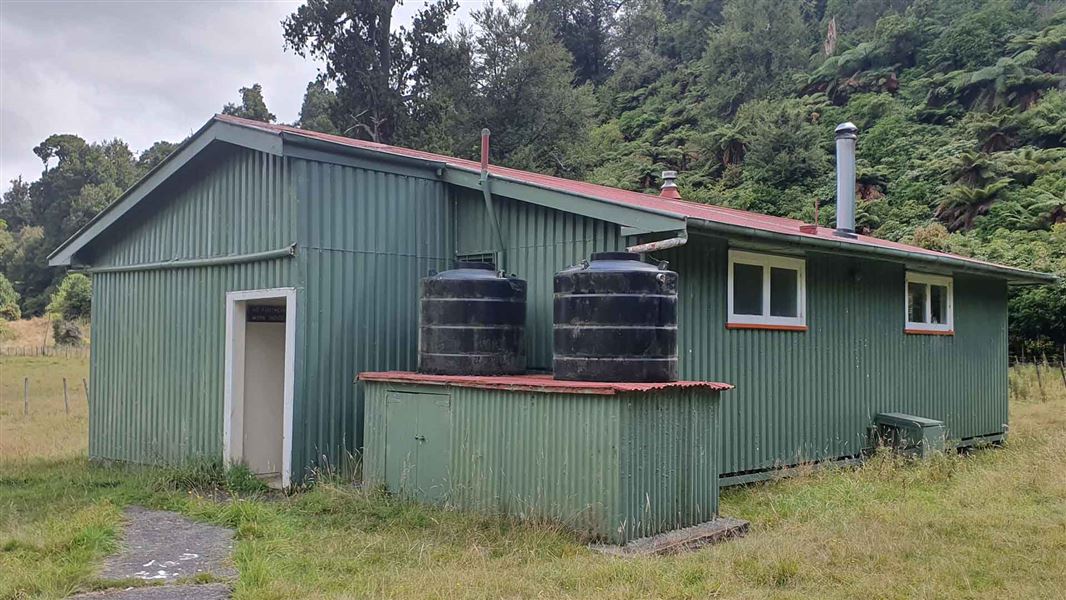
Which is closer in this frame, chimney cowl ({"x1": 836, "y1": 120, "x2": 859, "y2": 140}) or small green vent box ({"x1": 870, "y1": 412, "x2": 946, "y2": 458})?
small green vent box ({"x1": 870, "y1": 412, "x2": 946, "y2": 458})

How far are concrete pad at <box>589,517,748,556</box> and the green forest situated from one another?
16396 mm

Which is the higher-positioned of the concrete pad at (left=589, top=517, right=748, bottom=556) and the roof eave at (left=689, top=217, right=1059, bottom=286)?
the roof eave at (left=689, top=217, right=1059, bottom=286)

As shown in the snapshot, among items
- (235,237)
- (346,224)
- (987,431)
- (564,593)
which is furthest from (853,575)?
(987,431)

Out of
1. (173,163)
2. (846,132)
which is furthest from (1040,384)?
(173,163)

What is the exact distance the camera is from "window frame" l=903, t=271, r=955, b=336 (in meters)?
11.3

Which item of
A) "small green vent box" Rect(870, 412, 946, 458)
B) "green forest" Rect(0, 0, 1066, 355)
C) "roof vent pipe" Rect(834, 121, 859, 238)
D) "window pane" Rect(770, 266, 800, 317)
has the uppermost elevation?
"green forest" Rect(0, 0, 1066, 355)

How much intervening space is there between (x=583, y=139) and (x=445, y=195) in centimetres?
2194

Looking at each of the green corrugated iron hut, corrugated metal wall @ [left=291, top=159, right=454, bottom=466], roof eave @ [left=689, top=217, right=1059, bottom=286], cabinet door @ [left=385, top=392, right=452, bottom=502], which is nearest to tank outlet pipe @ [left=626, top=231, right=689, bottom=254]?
the green corrugated iron hut

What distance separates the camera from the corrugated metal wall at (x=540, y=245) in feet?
26.5

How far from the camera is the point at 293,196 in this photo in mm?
8273

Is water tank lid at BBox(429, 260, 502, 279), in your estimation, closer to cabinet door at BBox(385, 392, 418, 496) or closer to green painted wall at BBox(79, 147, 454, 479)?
green painted wall at BBox(79, 147, 454, 479)

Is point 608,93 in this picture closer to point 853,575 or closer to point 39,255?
point 39,255

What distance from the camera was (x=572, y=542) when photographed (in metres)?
6.15

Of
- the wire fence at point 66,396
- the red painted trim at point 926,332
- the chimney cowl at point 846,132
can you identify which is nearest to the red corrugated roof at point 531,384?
the red painted trim at point 926,332
